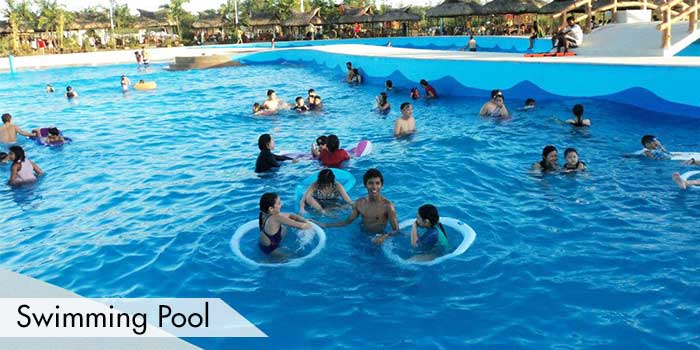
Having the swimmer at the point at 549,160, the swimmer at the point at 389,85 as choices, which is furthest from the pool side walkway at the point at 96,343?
the swimmer at the point at 389,85

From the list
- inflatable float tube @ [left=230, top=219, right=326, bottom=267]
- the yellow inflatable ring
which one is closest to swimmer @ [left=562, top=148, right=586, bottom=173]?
inflatable float tube @ [left=230, top=219, right=326, bottom=267]

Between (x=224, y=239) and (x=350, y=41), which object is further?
(x=350, y=41)

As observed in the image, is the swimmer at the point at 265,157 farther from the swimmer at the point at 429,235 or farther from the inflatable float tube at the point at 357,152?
the swimmer at the point at 429,235

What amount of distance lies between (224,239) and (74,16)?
42.7m

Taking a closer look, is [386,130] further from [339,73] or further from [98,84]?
[98,84]

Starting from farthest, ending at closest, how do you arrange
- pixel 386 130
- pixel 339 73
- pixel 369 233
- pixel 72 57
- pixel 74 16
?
pixel 74 16 < pixel 72 57 < pixel 339 73 < pixel 386 130 < pixel 369 233

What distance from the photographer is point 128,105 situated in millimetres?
Result: 16328

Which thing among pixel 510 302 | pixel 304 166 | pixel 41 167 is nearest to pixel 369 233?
pixel 510 302

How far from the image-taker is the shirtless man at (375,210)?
527 centimetres

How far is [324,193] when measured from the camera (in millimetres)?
6449

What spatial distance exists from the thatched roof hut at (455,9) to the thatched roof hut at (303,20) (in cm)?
918

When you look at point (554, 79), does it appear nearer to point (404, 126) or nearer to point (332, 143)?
point (404, 126)

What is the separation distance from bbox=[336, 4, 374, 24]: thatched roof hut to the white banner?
34836mm

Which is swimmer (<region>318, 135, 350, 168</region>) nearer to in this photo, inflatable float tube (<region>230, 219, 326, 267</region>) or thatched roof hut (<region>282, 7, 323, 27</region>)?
inflatable float tube (<region>230, 219, 326, 267</region>)
